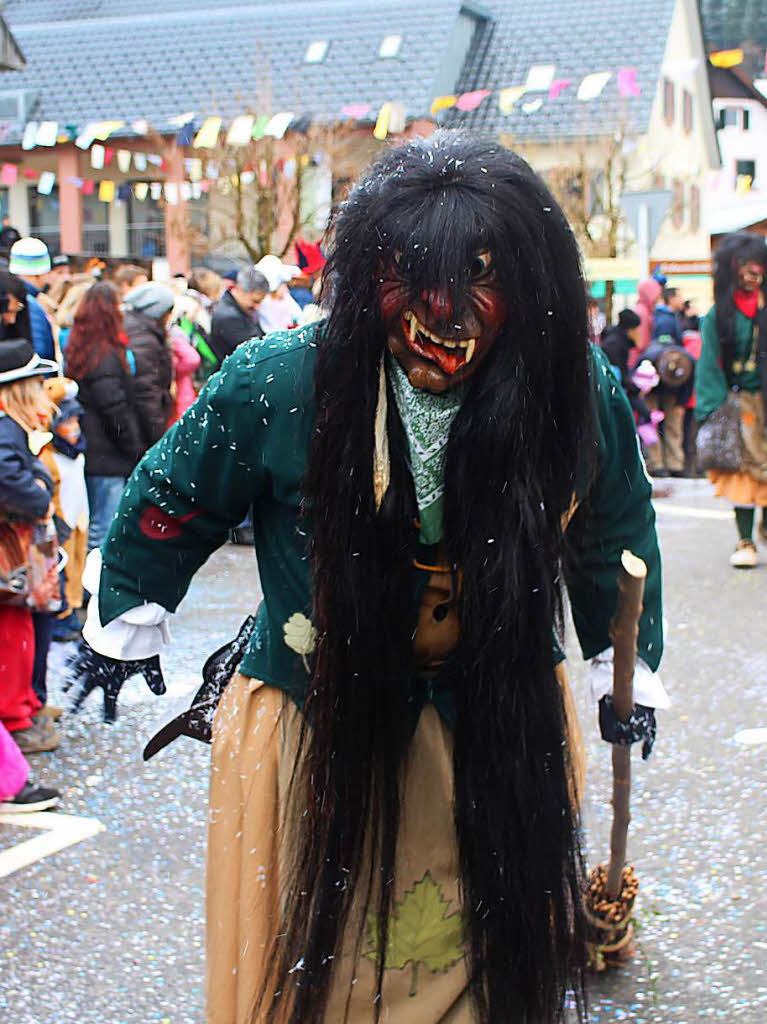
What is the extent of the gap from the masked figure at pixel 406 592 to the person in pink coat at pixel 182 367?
6.20 m

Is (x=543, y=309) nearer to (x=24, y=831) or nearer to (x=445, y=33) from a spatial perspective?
(x=24, y=831)

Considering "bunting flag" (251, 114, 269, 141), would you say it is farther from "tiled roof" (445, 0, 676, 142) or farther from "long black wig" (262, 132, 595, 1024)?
"long black wig" (262, 132, 595, 1024)

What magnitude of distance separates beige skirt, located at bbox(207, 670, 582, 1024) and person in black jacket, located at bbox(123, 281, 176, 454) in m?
5.12

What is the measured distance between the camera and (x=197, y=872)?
379 cm

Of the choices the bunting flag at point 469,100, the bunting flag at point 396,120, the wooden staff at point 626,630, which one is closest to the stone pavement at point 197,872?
the wooden staff at point 626,630

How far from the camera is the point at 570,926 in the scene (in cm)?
212

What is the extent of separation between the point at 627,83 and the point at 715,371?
65.6 feet

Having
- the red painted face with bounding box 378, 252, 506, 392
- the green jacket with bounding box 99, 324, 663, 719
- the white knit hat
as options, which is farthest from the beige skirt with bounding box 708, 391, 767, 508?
the red painted face with bounding box 378, 252, 506, 392

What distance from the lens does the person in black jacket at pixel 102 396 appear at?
22.4ft

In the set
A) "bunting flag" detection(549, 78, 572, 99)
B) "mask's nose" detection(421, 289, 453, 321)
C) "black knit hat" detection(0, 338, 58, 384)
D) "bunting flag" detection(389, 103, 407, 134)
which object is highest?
"bunting flag" detection(549, 78, 572, 99)

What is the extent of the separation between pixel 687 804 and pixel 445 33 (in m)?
26.5

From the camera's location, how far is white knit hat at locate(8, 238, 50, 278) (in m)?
8.24

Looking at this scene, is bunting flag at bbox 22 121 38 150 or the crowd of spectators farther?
bunting flag at bbox 22 121 38 150

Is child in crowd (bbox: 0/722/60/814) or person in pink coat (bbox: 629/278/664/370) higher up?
person in pink coat (bbox: 629/278/664/370)
